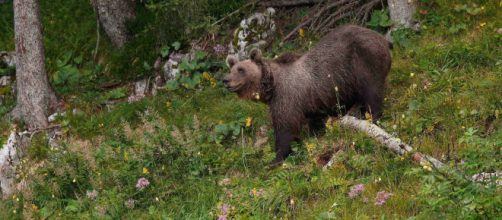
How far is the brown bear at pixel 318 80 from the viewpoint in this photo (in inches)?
363

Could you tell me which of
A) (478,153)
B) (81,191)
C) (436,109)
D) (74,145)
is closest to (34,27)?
(74,145)

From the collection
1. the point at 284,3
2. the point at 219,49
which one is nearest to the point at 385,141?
the point at 219,49

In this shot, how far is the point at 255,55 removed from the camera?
374 inches

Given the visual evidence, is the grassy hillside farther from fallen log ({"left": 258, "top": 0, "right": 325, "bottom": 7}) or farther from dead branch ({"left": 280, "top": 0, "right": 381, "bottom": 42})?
fallen log ({"left": 258, "top": 0, "right": 325, "bottom": 7})

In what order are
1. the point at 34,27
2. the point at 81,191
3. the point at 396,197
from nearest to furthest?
the point at 396,197, the point at 81,191, the point at 34,27

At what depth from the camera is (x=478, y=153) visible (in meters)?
6.44

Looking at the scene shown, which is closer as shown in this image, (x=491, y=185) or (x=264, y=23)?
(x=491, y=185)

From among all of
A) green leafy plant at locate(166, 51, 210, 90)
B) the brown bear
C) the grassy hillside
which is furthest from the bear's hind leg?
green leafy plant at locate(166, 51, 210, 90)

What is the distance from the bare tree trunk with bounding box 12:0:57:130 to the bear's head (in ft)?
13.4

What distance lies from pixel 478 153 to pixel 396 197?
39.4 inches

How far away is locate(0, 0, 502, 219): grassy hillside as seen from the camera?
7.18 meters

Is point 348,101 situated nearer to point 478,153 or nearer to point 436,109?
point 436,109

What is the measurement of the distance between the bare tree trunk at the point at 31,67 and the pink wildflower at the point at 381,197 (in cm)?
673

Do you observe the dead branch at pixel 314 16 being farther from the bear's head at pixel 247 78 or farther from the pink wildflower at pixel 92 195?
the pink wildflower at pixel 92 195
